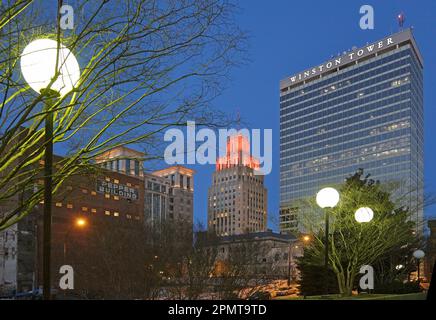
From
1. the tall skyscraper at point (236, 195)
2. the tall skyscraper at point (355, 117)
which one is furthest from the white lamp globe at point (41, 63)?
the tall skyscraper at point (355, 117)

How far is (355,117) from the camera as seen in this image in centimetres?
9419

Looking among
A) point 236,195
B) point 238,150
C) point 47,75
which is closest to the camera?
point 47,75

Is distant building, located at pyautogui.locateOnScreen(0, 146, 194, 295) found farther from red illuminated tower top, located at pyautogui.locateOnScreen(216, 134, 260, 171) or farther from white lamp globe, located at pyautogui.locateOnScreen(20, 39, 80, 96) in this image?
white lamp globe, located at pyautogui.locateOnScreen(20, 39, 80, 96)

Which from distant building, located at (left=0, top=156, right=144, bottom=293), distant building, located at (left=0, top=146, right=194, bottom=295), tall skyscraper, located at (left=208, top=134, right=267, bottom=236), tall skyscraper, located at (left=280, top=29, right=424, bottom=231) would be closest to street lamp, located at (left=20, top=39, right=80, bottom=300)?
distant building, located at (left=0, top=146, right=194, bottom=295)

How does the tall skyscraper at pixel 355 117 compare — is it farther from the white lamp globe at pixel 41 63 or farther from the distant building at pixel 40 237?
the white lamp globe at pixel 41 63

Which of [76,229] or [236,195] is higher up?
[236,195]

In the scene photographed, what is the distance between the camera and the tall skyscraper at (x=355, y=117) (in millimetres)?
60050

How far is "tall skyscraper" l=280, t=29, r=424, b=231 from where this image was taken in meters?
60.0

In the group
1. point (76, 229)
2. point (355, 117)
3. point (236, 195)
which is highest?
point (355, 117)

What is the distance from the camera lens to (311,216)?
1931cm

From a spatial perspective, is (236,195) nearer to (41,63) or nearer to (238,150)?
(238,150)

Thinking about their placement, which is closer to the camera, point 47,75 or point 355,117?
point 47,75

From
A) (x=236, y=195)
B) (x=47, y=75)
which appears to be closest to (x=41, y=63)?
(x=47, y=75)
